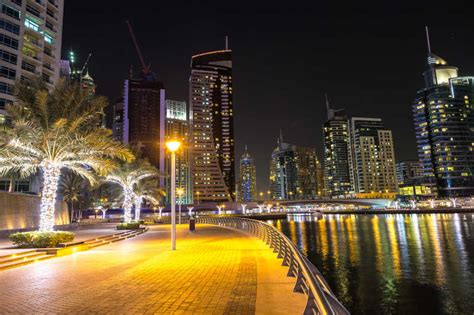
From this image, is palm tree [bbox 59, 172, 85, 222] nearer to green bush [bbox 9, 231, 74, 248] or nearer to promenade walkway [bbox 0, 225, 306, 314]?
green bush [bbox 9, 231, 74, 248]

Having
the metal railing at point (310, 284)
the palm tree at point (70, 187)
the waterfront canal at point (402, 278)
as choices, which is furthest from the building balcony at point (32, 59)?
the metal railing at point (310, 284)

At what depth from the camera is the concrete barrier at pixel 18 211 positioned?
33094 mm

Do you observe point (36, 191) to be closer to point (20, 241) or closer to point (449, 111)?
point (20, 241)

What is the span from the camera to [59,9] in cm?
7719

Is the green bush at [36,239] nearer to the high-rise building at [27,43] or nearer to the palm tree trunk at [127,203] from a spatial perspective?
the palm tree trunk at [127,203]

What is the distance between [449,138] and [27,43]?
19519 cm

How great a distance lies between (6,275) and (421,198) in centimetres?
21202

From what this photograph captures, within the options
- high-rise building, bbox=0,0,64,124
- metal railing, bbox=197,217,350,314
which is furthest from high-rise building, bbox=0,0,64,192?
metal railing, bbox=197,217,350,314

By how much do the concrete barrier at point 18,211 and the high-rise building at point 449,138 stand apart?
194 metres

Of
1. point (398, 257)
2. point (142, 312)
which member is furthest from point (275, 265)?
point (398, 257)

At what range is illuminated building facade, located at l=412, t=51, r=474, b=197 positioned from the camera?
180613 mm

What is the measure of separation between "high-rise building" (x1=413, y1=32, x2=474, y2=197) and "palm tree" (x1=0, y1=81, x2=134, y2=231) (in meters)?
199

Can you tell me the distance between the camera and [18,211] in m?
35.8

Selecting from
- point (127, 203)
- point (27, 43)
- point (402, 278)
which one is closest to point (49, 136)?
point (127, 203)
